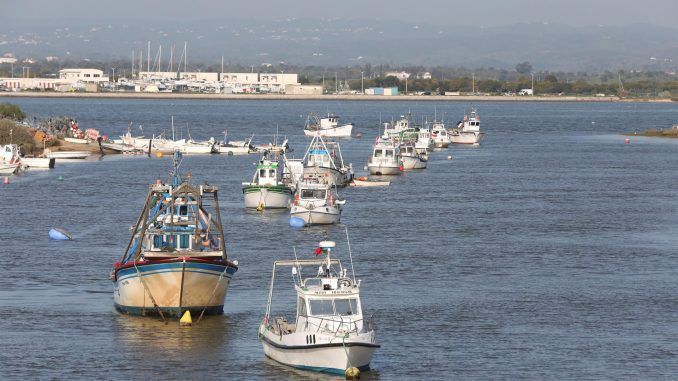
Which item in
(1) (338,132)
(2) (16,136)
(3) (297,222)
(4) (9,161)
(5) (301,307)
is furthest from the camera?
(1) (338,132)

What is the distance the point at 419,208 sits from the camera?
86.1 metres

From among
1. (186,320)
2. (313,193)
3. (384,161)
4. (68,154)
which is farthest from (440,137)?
(186,320)

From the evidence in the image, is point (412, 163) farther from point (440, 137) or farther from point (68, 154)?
point (440, 137)

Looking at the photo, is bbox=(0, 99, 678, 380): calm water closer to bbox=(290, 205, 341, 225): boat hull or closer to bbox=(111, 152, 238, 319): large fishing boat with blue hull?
bbox=(111, 152, 238, 319): large fishing boat with blue hull

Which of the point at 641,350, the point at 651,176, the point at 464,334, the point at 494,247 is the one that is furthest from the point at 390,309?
the point at 651,176

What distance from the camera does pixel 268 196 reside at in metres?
80.6

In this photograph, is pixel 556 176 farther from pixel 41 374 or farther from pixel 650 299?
pixel 41 374

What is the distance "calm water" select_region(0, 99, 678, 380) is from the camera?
135 feet

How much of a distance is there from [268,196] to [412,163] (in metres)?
41.7

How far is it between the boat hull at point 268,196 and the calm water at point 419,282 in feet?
5.17

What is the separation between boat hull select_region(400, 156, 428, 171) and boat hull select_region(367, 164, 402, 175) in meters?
6.37

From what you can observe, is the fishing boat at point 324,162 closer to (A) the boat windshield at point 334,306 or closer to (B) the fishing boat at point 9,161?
(B) the fishing boat at point 9,161

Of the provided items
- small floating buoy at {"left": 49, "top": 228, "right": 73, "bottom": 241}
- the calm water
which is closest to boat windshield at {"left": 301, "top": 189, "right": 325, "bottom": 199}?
the calm water

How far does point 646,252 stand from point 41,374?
3511cm
